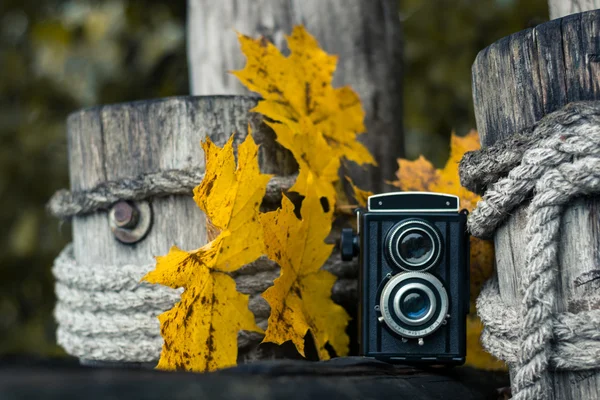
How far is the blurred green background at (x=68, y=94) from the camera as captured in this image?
243cm

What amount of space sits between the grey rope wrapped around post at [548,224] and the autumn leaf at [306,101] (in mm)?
380

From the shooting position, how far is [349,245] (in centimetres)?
106

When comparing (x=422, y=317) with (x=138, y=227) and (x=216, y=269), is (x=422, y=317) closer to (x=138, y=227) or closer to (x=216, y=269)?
(x=216, y=269)

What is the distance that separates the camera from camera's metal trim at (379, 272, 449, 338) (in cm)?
95

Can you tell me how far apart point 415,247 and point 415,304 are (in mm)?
79

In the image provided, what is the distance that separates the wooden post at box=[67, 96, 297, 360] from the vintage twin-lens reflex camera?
21 cm

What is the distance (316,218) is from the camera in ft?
3.37

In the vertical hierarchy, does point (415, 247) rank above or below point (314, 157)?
below

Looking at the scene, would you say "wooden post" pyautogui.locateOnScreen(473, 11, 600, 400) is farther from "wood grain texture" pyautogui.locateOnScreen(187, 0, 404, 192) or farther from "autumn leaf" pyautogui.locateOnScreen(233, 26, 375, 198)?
"wood grain texture" pyautogui.locateOnScreen(187, 0, 404, 192)

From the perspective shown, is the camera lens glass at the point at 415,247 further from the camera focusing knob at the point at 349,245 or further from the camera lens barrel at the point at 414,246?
the camera focusing knob at the point at 349,245

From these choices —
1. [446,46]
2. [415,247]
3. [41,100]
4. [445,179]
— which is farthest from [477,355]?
[41,100]

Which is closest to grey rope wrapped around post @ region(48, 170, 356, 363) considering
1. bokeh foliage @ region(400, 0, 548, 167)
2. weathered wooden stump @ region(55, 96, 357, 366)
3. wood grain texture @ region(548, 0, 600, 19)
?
weathered wooden stump @ region(55, 96, 357, 366)

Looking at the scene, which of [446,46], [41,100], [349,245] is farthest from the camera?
[41,100]

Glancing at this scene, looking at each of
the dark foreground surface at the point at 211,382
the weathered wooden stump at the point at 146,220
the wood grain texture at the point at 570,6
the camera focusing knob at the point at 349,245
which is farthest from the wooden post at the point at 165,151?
the wood grain texture at the point at 570,6
